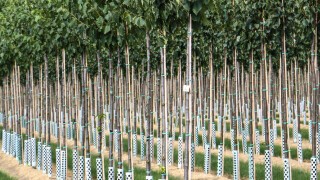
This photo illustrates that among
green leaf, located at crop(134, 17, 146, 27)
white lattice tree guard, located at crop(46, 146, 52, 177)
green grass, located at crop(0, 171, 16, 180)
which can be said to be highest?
green leaf, located at crop(134, 17, 146, 27)

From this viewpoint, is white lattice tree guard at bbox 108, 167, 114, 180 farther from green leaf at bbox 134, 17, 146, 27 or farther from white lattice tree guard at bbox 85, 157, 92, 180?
green leaf at bbox 134, 17, 146, 27

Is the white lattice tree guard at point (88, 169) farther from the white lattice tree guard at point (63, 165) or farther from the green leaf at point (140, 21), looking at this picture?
the green leaf at point (140, 21)

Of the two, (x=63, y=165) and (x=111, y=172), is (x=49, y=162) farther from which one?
(x=111, y=172)

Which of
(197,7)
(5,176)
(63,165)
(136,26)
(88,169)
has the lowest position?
(5,176)

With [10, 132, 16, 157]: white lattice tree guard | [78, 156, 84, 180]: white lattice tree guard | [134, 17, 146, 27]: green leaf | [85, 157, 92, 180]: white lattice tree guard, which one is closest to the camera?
[134, 17, 146, 27]: green leaf

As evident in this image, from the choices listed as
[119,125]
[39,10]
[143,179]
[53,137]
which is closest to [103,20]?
[119,125]

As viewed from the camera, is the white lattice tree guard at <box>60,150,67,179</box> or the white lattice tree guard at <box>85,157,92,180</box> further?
the white lattice tree guard at <box>60,150,67,179</box>

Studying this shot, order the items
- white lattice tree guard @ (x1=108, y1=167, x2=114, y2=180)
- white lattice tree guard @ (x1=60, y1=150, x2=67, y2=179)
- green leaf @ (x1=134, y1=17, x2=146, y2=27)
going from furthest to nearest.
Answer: white lattice tree guard @ (x1=60, y1=150, x2=67, y2=179)
white lattice tree guard @ (x1=108, y1=167, x2=114, y2=180)
green leaf @ (x1=134, y1=17, x2=146, y2=27)

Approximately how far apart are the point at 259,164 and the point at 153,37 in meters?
8.60

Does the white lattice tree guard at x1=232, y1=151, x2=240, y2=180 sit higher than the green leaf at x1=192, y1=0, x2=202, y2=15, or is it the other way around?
the green leaf at x1=192, y1=0, x2=202, y2=15

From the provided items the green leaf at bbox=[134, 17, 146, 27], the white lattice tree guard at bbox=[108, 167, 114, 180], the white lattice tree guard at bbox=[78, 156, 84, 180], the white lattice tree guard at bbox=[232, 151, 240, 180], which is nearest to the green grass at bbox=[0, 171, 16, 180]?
the white lattice tree guard at bbox=[78, 156, 84, 180]

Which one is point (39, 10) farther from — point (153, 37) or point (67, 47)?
point (153, 37)

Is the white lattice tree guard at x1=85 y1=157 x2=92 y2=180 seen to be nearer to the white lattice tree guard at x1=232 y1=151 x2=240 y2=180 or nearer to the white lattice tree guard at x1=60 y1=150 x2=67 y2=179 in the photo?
the white lattice tree guard at x1=60 y1=150 x2=67 y2=179

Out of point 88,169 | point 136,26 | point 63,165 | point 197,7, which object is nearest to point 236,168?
point 88,169
